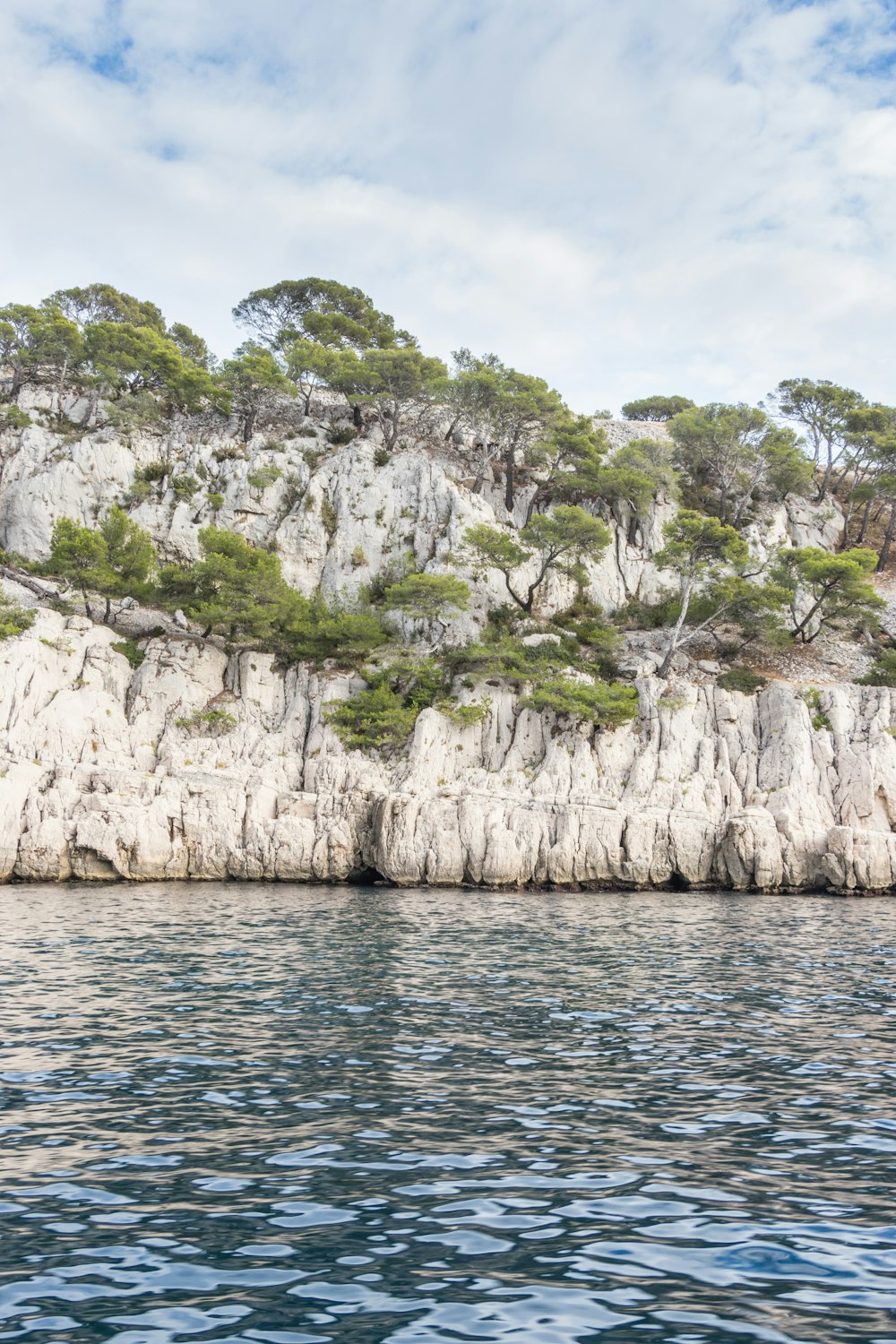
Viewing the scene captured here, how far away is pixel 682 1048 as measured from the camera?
47.2ft

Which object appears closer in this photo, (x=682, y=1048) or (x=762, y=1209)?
(x=762, y=1209)

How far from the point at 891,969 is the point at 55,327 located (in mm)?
79976

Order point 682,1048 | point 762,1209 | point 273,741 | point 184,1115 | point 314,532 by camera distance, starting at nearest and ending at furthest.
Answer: point 762,1209
point 184,1115
point 682,1048
point 273,741
point 314,532

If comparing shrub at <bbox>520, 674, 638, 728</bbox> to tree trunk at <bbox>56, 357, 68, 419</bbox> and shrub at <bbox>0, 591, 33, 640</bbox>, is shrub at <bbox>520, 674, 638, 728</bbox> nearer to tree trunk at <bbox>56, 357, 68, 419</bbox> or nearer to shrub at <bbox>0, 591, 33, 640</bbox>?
shrub at <bbox>0, 591, 33, 640</bbox>

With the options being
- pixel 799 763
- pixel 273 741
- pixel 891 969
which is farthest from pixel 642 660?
pixel 891 969

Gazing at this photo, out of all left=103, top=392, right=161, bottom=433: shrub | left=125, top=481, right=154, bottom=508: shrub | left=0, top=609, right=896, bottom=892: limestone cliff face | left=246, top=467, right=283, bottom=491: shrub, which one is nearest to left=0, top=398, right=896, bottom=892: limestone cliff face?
left=0, top=609, right=896, bottom=892: limestone cliff face

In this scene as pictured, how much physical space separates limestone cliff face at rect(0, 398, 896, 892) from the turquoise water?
68.1 feet

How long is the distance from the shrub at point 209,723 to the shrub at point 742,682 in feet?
97.2

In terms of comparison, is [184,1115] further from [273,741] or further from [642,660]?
[642,660]

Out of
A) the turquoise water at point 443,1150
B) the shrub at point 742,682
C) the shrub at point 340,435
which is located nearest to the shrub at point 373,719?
the shrub at point 742,682

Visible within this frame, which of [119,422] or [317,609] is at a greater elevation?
[119,422]

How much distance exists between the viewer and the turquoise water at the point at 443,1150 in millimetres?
6621

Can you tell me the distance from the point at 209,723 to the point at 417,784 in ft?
43.2

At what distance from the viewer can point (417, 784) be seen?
153 ft
